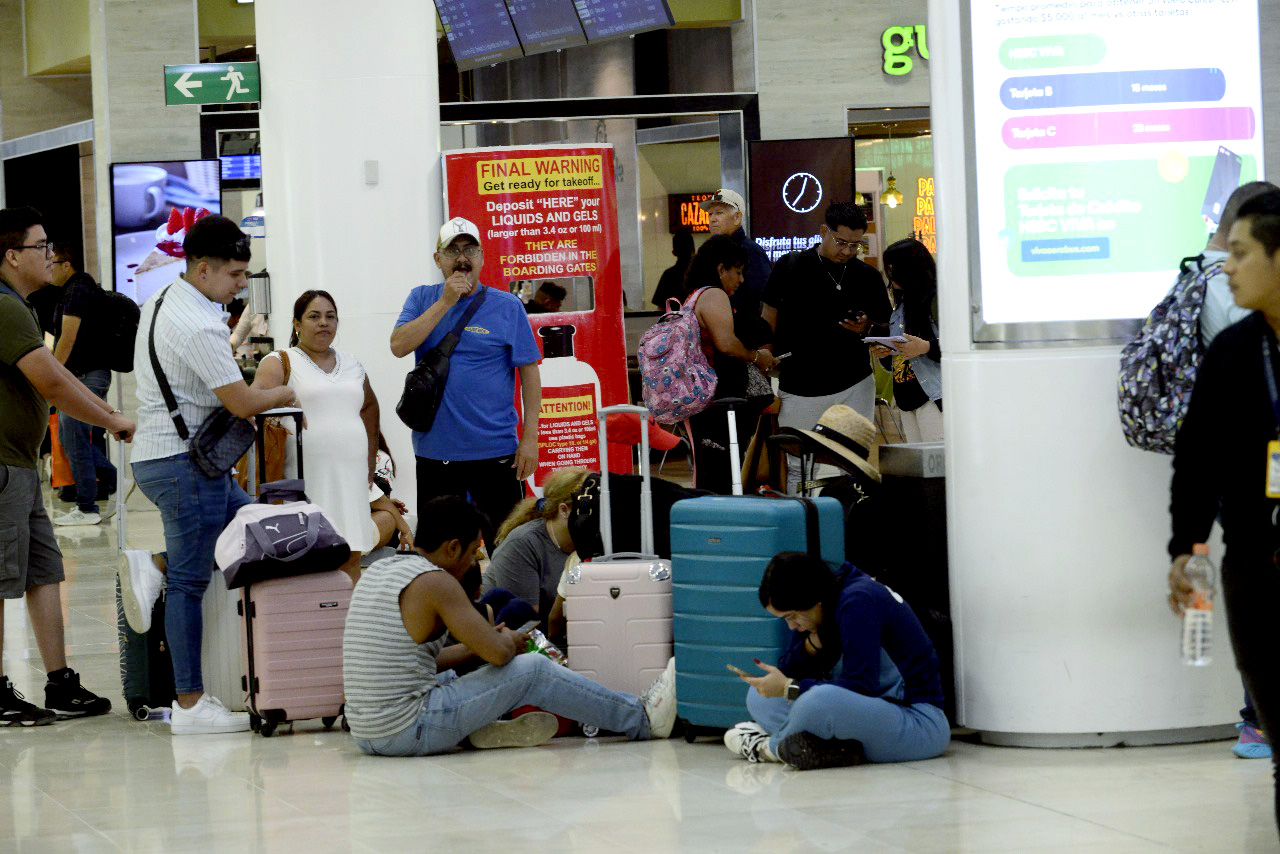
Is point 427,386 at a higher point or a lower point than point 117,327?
lower

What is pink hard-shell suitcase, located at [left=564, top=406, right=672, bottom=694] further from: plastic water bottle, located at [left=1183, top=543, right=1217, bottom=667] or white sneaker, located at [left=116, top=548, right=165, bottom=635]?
plastic water bottle, located at [left=1183, top=543, right=1217, bottom=667]

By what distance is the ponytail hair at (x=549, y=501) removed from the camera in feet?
19.2

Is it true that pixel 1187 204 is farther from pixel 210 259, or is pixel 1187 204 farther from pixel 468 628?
pixel 210 259

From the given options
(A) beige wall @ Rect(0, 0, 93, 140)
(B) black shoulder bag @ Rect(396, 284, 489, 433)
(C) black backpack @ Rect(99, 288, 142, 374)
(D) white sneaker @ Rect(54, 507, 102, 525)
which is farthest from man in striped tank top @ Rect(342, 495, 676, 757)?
(A) beige wall @ Rect(0, 0, 93, 140)

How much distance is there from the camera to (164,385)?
566 cm

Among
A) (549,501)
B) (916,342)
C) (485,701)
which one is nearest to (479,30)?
(916,342)

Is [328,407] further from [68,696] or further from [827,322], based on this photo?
[827,322]

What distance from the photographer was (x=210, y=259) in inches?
224

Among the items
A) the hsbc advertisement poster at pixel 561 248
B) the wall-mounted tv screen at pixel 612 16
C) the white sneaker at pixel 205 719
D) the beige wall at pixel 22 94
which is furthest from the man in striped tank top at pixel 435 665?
the beige wall at pixel 22 94

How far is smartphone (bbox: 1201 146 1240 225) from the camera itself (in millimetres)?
4820

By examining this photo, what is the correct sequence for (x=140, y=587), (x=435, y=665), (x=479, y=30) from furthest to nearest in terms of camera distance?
(x=479, y=30), (x=140, y=587), (x=435, y=665)

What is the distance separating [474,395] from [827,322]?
1.66m

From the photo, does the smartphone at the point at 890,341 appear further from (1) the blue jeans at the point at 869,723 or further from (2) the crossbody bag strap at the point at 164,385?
(2) the crossbody bag strap at the point at 164,385

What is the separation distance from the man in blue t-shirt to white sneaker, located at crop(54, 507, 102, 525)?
23.2ft
